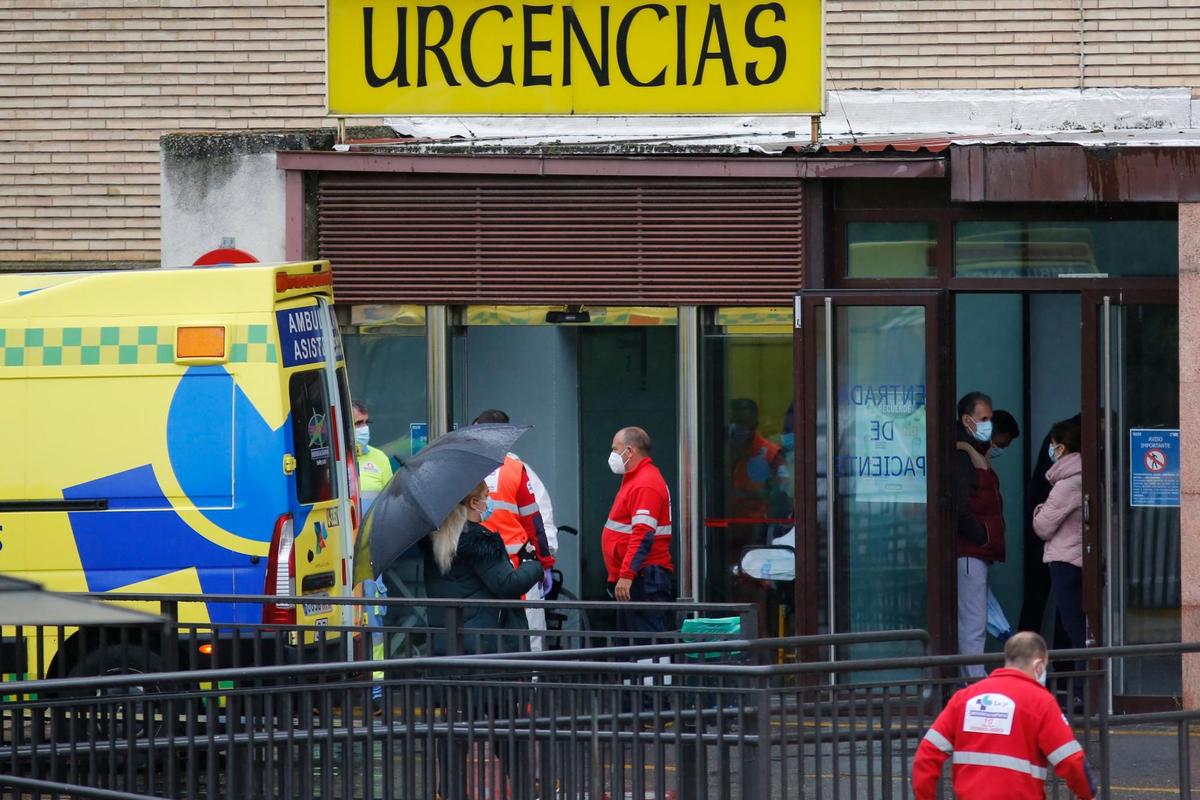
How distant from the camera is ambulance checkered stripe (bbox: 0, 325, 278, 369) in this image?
9.61m

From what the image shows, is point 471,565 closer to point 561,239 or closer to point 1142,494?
point 561,239

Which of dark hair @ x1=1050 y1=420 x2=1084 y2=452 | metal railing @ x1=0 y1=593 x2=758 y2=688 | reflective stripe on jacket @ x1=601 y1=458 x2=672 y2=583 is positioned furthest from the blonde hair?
dark hair @ x1=1050 y1=420 x2=1084 y2=452

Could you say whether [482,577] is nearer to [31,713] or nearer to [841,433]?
[31,713]

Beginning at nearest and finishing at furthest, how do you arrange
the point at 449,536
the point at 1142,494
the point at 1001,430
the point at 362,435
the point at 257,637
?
the point at 257,637 < the point at 449,536 < the point at 1142,494 < the point at 362,435 < the point at 1001,430

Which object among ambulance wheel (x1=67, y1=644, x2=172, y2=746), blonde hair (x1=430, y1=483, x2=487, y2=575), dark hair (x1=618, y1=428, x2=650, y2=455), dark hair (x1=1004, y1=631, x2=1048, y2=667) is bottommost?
ambulance wheel (x1=67, y1=644, x2=172, y2=746)

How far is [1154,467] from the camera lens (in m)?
11.3

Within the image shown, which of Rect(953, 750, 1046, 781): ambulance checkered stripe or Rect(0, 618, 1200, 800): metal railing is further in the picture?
Rect(0, 618, 1200, 800): metal railing

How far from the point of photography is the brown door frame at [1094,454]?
11320mm

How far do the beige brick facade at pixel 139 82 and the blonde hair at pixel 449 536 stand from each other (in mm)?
5210

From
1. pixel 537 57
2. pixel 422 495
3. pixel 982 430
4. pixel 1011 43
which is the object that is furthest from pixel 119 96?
pixel 982 430

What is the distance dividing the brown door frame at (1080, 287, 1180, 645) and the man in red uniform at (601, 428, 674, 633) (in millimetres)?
2494

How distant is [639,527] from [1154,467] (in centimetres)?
307

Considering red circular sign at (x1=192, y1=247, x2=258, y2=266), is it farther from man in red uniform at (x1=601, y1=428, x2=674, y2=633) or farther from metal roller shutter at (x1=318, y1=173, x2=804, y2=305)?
man in red uniform at (x1=601, y1=428, x2=674, y2=633)

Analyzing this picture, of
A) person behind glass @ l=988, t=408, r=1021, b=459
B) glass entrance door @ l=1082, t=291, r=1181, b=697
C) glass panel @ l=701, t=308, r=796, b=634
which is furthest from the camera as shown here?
person behind glass @ l=988, t=408, r=1021, b=459
